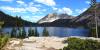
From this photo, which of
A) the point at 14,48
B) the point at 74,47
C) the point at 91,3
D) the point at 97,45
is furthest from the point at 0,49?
the point at 91,3

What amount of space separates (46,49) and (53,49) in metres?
0.58

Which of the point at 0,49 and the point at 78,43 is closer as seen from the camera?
the point at 0,49

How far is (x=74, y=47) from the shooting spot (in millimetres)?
19172

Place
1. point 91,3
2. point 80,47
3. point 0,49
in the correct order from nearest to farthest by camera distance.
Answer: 1. point 0,49
2. point 80,47
3. point 91,3

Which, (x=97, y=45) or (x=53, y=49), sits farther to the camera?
(x=53, y=49)

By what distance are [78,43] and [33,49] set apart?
3756mm

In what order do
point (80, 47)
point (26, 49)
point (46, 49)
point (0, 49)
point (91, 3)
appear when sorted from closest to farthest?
point (0, 49) → point (80, 47) → point (26, 49) → point (46, 49) → point (91, 3)

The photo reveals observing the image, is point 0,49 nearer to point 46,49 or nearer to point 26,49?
point 26,49

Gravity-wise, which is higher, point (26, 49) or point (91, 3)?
point (91, 3)

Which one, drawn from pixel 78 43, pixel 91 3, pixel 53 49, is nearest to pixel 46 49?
pixel 53 49

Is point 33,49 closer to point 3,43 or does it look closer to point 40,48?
point 40,48

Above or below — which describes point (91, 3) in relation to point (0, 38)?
above

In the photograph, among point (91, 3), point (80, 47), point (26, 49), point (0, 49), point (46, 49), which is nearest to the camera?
point (0, 49)

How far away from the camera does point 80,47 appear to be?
62.3ft
